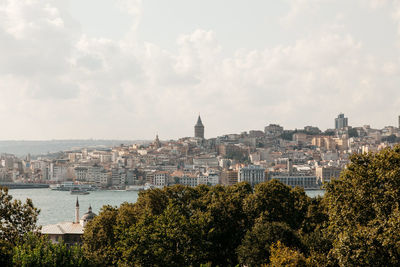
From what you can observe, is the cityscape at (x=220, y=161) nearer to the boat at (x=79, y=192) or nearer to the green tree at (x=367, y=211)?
the boat at (x=79, y=192)

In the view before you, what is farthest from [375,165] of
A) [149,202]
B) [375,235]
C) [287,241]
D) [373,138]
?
[373,138]

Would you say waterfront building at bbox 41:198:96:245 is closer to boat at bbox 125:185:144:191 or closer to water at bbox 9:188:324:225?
water at bbox 9:188:324:225

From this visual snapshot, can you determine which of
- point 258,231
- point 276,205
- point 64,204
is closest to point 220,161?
point 64,204

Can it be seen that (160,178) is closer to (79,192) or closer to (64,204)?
(79,192)

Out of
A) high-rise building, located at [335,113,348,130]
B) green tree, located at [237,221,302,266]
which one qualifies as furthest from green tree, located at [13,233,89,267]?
high-rise building, located at [335,113,348,130]

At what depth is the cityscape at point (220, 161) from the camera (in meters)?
82.3

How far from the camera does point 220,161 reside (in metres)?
103

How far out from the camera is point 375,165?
1038 centimetres

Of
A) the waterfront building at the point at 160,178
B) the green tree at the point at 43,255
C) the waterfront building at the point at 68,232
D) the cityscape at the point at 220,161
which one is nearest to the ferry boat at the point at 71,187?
the cityscape at the point at 220,161

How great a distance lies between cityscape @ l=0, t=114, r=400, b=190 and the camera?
270 feet

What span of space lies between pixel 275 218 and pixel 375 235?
594cm

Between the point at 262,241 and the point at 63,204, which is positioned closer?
the point at 262,241

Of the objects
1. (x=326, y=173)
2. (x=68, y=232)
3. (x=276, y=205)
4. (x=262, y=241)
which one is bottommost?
(x=326, y=173)

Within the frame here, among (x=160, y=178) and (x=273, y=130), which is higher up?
(x=273, y=130)
